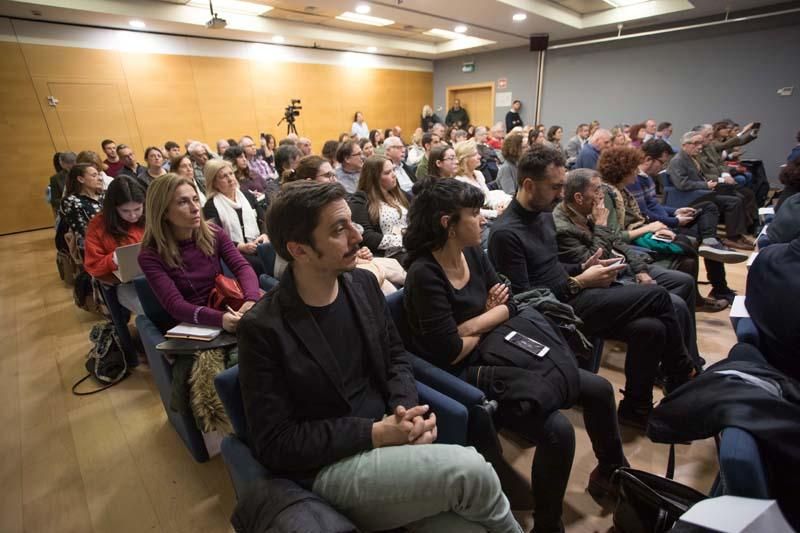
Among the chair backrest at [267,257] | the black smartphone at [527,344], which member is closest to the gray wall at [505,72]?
the chair backrest at [267,257]

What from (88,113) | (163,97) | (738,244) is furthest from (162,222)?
(163,97)

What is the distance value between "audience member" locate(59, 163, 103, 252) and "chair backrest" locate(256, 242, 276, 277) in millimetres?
1428

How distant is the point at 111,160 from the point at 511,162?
17.9 ft

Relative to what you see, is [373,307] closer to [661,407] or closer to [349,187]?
[661,407]

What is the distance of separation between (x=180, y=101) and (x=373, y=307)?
25.9 feet

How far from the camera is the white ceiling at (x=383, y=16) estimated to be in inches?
219

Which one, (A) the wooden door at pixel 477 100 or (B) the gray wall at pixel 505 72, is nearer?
(B) the gray wall at pixel 505 72

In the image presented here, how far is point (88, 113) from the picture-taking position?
21.1 ft

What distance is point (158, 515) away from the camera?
61.1 inches

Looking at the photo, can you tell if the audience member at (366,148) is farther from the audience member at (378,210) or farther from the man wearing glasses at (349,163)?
the audience member at (378,210)

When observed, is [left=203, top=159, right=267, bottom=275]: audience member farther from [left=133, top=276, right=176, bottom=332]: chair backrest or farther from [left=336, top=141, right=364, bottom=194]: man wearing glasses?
[left=336, top=141, right=364, bottom=194]: man wearing glasses

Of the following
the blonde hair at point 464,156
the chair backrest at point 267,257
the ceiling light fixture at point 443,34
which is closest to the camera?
the chair backrest at point 267,257

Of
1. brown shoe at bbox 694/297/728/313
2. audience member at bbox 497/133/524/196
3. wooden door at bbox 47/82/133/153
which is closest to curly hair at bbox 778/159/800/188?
brown shoe at bbox 694/297/728/313

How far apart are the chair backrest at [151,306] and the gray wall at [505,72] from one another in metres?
9.56
